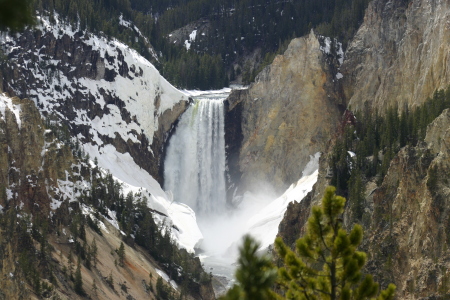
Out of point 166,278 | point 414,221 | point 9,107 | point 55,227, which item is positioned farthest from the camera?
point 166,278

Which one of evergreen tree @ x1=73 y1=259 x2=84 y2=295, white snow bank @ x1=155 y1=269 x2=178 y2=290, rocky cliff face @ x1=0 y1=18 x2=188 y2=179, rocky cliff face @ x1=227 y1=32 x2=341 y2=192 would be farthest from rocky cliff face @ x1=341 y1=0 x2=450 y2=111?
evergreen tree @ x1=73 y1=259 x2=84 y2=295

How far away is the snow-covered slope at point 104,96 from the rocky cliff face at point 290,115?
38.0ft

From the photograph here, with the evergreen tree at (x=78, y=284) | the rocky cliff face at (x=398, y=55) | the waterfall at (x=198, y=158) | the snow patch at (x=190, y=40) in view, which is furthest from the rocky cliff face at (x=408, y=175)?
the snow patch at (x=190, y=40)

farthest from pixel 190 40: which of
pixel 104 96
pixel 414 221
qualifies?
pixel 414 221

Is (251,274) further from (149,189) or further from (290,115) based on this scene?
(290,115)

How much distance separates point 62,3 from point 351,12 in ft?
140

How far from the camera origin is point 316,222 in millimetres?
18844

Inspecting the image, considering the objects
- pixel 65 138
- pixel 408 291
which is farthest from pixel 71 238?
pixel 408 291

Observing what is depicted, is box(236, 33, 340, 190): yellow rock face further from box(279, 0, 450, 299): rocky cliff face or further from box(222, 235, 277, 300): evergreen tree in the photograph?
box(222, 235, 277, 300): evergreen tree

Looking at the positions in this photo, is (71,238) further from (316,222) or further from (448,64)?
(316,222)

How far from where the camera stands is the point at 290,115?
338 feet

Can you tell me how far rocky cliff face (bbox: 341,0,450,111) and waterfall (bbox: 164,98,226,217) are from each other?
2002cm

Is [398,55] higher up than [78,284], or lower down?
higher up

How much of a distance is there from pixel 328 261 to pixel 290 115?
278 ft
